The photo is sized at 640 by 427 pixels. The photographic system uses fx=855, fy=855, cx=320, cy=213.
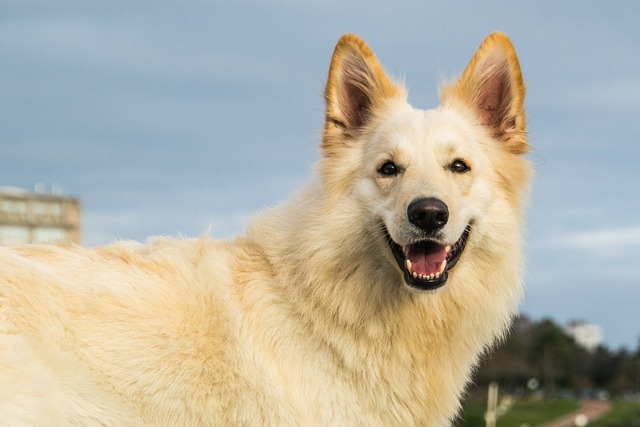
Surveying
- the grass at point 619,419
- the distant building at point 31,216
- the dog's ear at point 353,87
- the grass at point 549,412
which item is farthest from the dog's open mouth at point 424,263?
the grass at point 619,419

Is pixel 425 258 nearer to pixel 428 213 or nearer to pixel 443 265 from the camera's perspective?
pixel 443 265

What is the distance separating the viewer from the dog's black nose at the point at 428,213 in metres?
5.51

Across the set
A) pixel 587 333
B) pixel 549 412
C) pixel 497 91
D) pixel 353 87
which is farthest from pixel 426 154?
pixel 587 333

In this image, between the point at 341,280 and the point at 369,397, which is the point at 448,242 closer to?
the point at 341,280

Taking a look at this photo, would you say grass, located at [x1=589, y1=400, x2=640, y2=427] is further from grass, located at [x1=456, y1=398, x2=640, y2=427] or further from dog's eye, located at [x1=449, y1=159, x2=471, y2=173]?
dog's eye, located at [x1=449, y1=159, x2=471, y2=173]

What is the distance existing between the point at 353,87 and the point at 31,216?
Result: 4142cm

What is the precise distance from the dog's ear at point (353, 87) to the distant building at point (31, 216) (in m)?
40.1

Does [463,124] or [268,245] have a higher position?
[463,124]

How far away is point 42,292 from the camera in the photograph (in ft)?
18.2

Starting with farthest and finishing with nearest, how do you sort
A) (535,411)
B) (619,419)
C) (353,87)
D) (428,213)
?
(535,411) → (619,419) → (353,87) → (428,213)

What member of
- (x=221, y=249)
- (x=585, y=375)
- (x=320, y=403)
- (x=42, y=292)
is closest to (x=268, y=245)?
(x=221, y=249)

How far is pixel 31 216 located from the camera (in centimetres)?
4494

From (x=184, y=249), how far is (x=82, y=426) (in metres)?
1.52

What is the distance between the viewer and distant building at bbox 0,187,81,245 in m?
44.2
